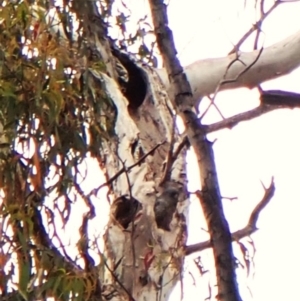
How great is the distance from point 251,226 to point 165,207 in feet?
1.99

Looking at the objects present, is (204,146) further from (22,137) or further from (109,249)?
(109,249)

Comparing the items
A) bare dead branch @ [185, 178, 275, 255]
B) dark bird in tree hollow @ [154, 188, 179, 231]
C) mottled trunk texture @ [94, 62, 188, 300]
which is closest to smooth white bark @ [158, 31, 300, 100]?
mottled trunk texture @ [94, 62, 188, 300]

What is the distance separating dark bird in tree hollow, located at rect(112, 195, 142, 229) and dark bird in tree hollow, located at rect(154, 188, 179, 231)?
55 mm

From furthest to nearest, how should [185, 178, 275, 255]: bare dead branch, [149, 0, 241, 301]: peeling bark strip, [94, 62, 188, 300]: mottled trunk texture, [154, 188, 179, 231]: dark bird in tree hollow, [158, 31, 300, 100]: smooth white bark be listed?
[158, 31, 300, 100]: smooth white bark
[154, 188, 179, 231]: dark bird in tree hollow
[94, 62, 188, 300]: mottled trunk texture
[185, 178, 275, 255]: bare dead branch
[149, 0, 241, 301]: peeling bark strip

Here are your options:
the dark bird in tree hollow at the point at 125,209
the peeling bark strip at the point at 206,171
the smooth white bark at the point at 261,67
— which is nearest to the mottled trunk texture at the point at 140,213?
the dark bird in tree hollow at the point at 125,209

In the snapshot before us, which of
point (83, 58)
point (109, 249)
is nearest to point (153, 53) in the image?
point (83, 58)

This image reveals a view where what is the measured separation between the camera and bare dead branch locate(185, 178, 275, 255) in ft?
4.85

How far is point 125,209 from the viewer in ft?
7.59

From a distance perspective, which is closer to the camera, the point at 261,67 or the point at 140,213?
the point at 140,213

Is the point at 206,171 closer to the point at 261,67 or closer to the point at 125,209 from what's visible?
the point at 125,209

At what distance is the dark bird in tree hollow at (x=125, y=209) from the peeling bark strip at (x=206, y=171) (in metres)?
0.90

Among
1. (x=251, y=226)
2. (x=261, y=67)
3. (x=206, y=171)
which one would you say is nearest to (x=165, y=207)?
(x=251, y=226)

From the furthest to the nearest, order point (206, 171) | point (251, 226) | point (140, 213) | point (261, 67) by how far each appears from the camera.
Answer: point (261, 67), point (140, 213), point (251, 226), point (206, 171)

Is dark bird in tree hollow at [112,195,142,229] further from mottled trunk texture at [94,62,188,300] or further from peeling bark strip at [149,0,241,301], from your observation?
peeling bark strip at [149,0,241,301]
